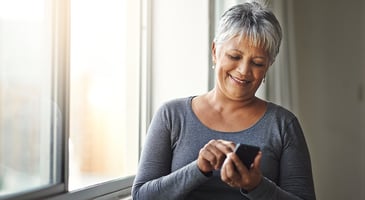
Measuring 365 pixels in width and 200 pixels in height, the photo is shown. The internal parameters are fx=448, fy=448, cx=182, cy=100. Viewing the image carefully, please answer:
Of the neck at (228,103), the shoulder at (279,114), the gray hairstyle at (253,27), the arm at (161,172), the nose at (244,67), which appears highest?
the gray hairstyle at (253,27)

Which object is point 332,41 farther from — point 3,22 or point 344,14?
point 3,22

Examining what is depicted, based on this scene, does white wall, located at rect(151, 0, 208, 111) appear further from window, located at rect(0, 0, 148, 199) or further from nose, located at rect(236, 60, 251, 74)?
nose, located at rect(236, 60, 251, 74)

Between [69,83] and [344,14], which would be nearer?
[69,83]

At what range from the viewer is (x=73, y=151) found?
1.49 meters

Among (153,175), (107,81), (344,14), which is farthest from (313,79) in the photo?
(153,175)

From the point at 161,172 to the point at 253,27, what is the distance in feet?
1.47

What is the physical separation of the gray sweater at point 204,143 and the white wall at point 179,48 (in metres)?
0.62

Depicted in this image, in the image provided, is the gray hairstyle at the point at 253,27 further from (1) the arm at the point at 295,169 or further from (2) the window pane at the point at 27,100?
(2) the window pane at the point at 27,100

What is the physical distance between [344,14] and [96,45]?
1.45m

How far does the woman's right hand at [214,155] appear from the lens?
1007 millimetres

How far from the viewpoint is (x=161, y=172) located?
3.84 feet

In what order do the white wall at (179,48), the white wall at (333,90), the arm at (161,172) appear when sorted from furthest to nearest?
1. the white wall at (333,90)
2. the white wall at (179,48)
3. the arm at (161,172)

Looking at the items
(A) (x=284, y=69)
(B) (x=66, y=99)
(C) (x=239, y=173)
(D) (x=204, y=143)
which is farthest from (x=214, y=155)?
(A) (x=284, y=69)

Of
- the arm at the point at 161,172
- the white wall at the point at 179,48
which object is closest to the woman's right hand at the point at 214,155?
the arm at the point at 161,172
